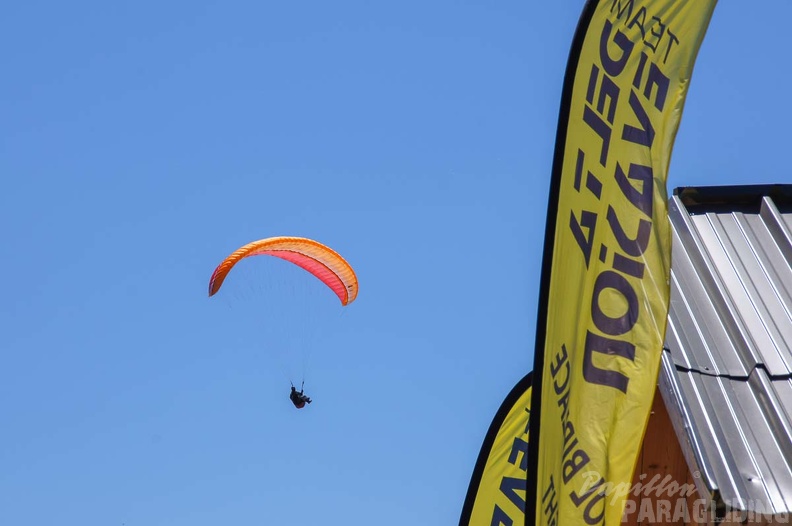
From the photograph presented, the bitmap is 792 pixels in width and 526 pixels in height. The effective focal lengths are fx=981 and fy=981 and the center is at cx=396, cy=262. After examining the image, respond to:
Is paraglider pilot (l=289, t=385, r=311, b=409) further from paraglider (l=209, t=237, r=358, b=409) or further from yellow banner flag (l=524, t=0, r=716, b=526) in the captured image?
yellow banner flag (l=524, t=0, r=716, b=526)

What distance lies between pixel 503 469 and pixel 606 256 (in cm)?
330

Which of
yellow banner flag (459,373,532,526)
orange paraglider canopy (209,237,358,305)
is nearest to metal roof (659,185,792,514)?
yellow banner flag (459,373,532,526)

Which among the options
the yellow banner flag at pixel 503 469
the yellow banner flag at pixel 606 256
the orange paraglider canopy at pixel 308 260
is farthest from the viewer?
the orange paraglider canopy at pixel 308 260

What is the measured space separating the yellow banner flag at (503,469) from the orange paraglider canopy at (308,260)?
11978mm

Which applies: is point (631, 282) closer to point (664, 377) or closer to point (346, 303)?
point (664, 377)

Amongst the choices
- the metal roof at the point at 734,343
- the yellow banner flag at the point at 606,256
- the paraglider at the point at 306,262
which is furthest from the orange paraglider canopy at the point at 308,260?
the yellow banner flag at the point at 606,256

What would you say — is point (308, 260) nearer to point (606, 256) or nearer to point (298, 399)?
point (298, 399)

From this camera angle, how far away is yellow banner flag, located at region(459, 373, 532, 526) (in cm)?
712

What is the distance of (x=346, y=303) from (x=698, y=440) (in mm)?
16550

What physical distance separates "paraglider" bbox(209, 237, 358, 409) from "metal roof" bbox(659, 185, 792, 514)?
1182 cm

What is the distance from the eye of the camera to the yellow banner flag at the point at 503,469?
7.12 m

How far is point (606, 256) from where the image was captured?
4414 mm

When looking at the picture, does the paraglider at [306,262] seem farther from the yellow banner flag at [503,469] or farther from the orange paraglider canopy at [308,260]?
the yellow banner flag at [503,469]

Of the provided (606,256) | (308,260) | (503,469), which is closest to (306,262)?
(308,260)
